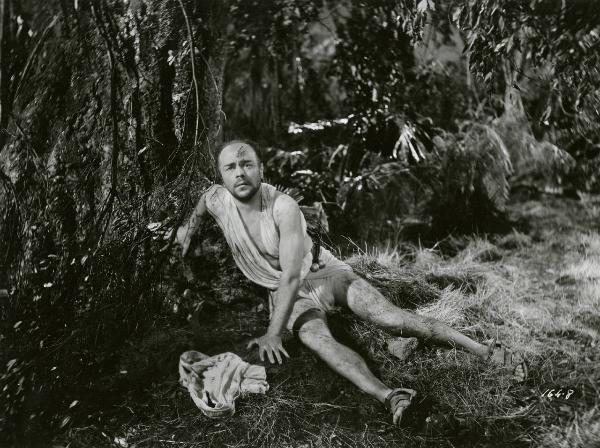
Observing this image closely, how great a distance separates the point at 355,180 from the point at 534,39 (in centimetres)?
162

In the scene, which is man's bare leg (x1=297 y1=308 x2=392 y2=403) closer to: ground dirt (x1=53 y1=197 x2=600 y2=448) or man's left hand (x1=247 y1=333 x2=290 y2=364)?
ground dirt (x1=53 y1=197 x2=600 y2=448)

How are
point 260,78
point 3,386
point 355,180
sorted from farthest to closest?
1. point 260,78
2. point 355,180
3. point 3,386

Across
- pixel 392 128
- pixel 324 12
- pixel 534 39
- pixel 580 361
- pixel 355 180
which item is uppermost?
pixel 324 12

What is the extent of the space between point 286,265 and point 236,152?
0.56 m

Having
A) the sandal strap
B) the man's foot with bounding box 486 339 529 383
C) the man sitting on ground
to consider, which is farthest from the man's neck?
the man's foot with bounding box 486 339 529 383

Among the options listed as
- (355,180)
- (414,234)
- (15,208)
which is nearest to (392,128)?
(355,180)

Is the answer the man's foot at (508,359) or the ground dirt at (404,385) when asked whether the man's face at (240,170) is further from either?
the man's foot at (508,359)

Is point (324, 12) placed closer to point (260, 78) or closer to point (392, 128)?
point (260, 78)

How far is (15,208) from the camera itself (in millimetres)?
2629

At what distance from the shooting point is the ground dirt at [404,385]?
2.15m

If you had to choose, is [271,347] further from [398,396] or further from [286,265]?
[398,396]

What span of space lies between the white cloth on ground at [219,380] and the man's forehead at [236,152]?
2.91 ft

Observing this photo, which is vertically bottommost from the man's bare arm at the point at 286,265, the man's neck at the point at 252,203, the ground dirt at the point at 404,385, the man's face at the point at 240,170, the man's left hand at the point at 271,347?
the ground dirt at the point at 404,385

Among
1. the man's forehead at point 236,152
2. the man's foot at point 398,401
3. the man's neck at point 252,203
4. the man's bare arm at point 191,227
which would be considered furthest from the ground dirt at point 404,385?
the man's forehead at point 236,152
